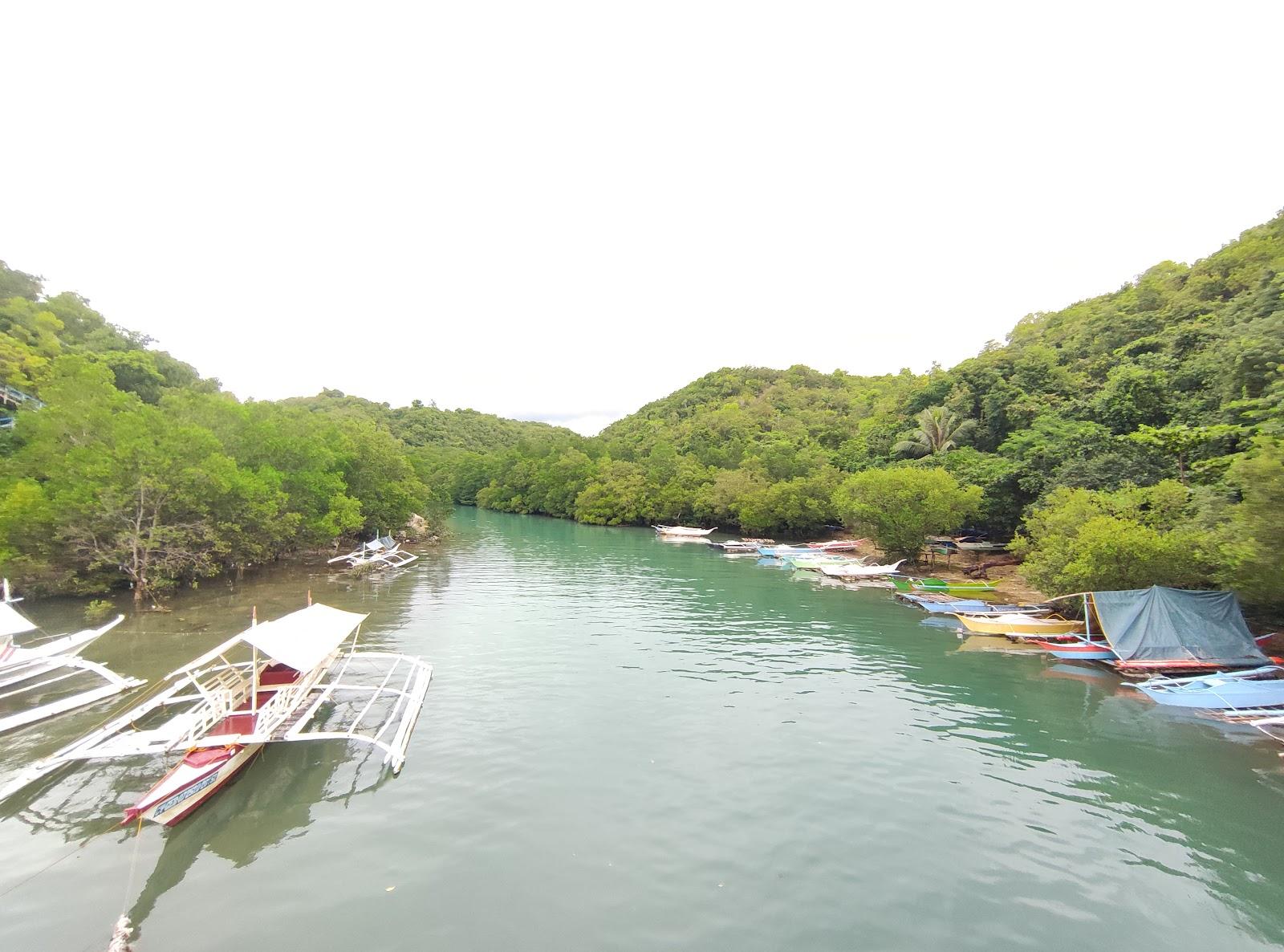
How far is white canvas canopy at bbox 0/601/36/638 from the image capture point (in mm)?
16203

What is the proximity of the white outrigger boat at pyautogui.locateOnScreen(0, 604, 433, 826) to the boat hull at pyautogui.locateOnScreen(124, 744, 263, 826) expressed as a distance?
0.06 ft

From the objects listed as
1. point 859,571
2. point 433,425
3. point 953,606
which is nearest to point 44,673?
point 953,606

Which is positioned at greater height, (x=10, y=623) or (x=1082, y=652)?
(x=10, y=623)

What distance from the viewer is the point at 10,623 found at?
16.6 m

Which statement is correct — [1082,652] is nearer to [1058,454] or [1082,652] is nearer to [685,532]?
[1058,454]

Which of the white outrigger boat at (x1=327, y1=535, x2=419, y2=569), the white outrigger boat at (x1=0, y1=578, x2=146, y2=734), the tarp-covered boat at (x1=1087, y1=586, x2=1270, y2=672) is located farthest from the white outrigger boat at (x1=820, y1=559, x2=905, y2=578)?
the white outrigger boat at (x1=0, y1=578, x2=146, y2=734)

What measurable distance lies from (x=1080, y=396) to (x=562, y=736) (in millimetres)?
53889

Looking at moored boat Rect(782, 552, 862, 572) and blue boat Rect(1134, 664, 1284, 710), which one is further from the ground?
moored boat Rect(782, 552, 862, 572)

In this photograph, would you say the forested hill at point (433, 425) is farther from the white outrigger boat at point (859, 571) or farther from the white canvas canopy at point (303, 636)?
the white canvas canopy at point (303, 636)

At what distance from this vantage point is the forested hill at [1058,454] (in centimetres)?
2377

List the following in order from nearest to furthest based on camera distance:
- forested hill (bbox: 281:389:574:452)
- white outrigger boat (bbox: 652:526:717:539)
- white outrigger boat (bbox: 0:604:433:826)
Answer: white outrigger boat (bbox: 0:604:433:826), white outrigger boat (bbox: 652:526:717:539), forested hill (bbox: 281:389:574:452)

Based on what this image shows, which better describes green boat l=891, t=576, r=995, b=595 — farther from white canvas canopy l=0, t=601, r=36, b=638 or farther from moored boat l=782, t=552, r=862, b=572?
white canvas canopy l=0, t=601, r=36, b=638

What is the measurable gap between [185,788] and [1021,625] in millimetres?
29289

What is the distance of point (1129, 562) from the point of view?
23.9 m
